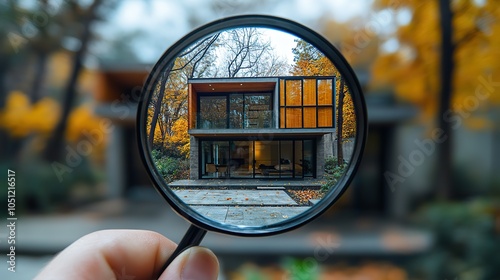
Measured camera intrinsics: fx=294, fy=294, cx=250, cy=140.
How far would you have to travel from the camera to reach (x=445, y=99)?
0.92 meters

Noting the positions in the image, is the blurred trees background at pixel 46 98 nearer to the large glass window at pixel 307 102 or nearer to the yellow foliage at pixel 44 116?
the yellow foliage at pixel 44 116

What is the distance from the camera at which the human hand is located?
1.20 feet

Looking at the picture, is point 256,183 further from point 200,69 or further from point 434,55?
point 434,55

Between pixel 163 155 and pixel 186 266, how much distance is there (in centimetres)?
15

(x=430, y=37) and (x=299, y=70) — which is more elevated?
(x=430, y=37)

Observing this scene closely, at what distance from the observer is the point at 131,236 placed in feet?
1.42

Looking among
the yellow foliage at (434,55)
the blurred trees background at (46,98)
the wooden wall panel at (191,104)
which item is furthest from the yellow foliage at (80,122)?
the yellow foliage at (434,55)

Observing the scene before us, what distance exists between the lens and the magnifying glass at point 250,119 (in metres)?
0.34

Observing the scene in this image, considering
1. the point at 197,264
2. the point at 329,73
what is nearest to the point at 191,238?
the point at 197,264

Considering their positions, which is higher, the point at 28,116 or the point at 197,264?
the point at 28,116

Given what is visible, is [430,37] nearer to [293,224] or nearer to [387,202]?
[387,202]

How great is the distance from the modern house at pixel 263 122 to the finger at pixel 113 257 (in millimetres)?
154

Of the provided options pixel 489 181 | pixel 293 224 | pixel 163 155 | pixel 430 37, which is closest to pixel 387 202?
pixel 489 181

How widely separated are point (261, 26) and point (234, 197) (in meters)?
0.21
